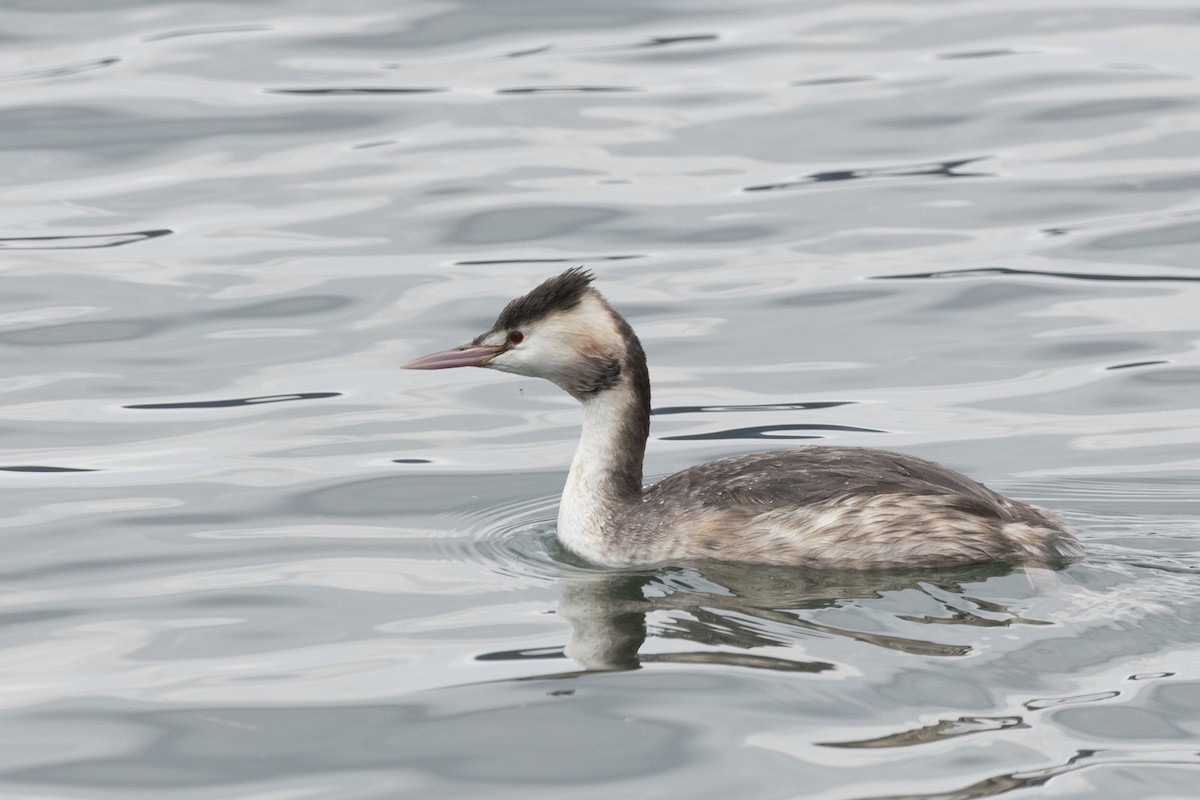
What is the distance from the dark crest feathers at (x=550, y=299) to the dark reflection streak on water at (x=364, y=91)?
9.05m

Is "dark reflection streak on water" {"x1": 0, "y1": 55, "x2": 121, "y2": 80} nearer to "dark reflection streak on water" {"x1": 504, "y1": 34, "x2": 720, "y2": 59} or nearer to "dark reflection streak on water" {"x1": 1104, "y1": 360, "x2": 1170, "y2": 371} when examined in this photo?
"dark reflection streak on water" {"x1": 504, "y1": 34, "x2": 720, "y2": 59}

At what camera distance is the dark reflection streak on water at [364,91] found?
17125 millimetres

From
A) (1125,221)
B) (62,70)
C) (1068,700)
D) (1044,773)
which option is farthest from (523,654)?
(62,70)

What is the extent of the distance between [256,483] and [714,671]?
3.47 meters

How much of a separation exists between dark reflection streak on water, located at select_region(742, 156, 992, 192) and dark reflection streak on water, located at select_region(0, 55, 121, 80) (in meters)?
6.40

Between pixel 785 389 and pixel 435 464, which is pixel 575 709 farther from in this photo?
pixel 785 389

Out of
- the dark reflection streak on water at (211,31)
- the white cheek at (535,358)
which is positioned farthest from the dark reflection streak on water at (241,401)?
the dark reflection streak on water at (211,31)

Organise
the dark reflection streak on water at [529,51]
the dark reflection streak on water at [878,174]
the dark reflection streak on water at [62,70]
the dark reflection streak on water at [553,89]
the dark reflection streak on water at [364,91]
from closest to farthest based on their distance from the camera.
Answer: the dark reflection streak on water at [878,174] < the dark reflection streak on water at [553,89] < the dark reflection streak on water at [364,91] < the dark reflection streak on water at [62,70] < the dark reflection streak on water at [529,51]

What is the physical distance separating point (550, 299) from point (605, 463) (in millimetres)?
769

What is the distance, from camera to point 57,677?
23.6ft

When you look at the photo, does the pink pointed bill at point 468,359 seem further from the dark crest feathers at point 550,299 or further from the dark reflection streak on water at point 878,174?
the dark reflection streak on water at point 878,174

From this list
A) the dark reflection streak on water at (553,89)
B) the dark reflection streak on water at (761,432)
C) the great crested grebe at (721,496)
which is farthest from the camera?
the dark reflection streak on water at (553,89)

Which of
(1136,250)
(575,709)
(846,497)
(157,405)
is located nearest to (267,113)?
(157,405)

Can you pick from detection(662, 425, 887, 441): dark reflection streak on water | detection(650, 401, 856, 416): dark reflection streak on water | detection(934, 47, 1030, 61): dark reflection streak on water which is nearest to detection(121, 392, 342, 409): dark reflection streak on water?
detection(650, 401, 856, 416): dark reflection streak on water
